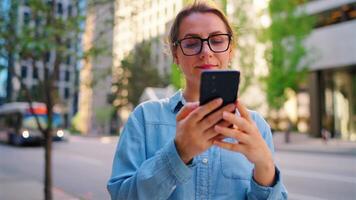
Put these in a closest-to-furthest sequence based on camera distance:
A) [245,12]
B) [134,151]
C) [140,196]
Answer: [140,196] < [134,151] < [245,12]

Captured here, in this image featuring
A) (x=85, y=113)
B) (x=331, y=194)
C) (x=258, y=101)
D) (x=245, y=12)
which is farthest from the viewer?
(x=85, y=113)

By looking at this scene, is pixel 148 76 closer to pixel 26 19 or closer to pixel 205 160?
pixel 26 19

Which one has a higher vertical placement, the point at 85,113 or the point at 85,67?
Answer: the point at 85,67

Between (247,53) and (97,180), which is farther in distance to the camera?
(247,53)

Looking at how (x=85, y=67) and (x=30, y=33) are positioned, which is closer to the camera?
(x=30, y=33)

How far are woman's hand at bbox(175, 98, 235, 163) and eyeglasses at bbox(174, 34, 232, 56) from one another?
1.12 feet

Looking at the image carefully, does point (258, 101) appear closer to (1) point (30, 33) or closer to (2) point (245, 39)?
(2) point (245, 39)

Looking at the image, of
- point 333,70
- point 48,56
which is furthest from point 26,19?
point 333,70

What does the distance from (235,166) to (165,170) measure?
1.19 ft

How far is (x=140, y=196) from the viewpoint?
50.8 inches

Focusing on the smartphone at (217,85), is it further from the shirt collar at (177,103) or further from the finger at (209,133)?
the shirt collar at (177,103)

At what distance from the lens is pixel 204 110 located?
1117 millimetres

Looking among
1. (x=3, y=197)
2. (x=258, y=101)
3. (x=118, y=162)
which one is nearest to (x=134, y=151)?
(x=118, y=162)

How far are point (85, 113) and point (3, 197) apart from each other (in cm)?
6310
